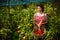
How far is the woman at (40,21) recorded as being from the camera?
816 centimetres

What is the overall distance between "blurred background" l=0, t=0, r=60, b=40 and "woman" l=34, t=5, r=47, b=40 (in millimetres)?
157

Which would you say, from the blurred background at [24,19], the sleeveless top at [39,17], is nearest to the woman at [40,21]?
the sleeveless top at [39,17]

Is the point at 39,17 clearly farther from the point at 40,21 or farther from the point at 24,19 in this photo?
the point at 24,19

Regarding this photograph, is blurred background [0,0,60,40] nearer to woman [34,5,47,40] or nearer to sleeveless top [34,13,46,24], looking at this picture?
woman [34,5,47,40]

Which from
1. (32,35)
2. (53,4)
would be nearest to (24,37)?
(32,35)

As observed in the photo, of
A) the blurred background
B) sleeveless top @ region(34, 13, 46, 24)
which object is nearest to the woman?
sleeveless top @ region(34, 13, 46, 24)

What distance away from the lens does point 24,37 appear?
8.33 metres

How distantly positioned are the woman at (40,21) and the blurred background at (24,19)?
157 mm

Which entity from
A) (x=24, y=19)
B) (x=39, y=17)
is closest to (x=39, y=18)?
(x=39, y=17)

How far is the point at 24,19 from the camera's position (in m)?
8.58

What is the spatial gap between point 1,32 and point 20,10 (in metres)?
0.98

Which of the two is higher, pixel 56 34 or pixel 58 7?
pixel 58 7

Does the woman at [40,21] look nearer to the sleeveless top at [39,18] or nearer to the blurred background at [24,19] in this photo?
the sleeveless top at [39,18]

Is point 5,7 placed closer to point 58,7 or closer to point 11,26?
point 11,26
